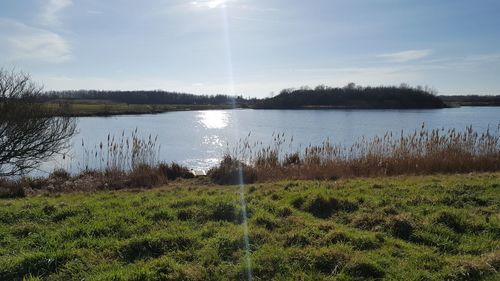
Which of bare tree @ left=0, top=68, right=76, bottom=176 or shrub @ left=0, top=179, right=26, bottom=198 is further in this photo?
bare tree @ left=0, top=68, right=76, bottom=176

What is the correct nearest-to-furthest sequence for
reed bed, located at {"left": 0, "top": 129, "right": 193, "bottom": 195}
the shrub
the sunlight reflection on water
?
1. the shrub
2. reed bed, located at {"left": 0, "top": 129, "right": 193, "bottom": 195}
3. the sunlight reflection on water

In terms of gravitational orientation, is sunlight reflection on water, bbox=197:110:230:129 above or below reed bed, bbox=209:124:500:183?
below

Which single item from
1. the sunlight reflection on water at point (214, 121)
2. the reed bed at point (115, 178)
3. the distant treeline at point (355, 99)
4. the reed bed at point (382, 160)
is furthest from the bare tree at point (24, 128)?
the distant treeline at point (355, 99)

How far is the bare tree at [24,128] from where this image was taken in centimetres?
1293

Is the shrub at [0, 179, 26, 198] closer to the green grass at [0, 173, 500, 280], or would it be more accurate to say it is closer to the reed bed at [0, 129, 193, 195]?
the reed bed at [0, 129, 193, 195]

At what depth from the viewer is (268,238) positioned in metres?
4.96

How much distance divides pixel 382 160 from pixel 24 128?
11.2 meters

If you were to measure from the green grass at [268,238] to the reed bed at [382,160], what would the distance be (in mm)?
3975

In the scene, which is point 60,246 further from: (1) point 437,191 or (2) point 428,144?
(2) point 428,144

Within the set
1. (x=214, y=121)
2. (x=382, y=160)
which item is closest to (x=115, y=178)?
(x=382, y=160)

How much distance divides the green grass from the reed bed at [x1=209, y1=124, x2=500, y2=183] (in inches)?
157

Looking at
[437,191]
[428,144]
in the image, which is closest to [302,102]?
[428,144]

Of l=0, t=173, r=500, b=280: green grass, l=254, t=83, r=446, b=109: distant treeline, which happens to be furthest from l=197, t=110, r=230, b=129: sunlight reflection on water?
l=0, t=173, r=500, b=280: green grass

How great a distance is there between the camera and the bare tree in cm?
1293
